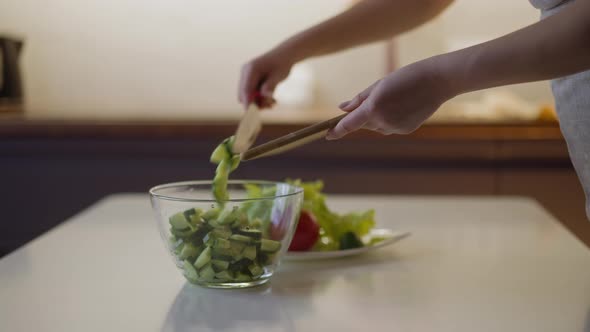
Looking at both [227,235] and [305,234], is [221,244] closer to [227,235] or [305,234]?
[227,235]

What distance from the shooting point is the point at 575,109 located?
0.85 m

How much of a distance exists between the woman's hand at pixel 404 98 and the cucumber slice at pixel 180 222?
201 mm

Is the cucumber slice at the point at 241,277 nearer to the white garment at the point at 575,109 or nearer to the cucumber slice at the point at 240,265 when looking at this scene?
the cucumber slice at the point at 240,265

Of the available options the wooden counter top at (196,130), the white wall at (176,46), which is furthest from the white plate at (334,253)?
the white wall at (176,46)

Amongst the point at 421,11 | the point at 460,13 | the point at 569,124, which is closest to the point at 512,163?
the point at 460,13

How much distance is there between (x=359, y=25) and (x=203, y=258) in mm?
495

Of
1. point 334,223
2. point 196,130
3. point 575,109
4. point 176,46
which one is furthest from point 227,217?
point 176,46

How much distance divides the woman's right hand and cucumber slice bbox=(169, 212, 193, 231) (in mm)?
345

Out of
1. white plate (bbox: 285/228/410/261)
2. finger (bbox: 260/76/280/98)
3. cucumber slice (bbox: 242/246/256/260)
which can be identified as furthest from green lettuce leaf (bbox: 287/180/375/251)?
cucumber slice (bbox: 242/246/256/260)

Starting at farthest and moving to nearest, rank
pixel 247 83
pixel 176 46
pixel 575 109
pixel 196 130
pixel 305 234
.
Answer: pixel 176 46
pixel 196 130
pixel 247 83
pixel 305 234
pixel 575 109

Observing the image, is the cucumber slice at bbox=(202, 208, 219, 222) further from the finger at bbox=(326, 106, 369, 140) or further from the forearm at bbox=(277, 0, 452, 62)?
the forearm at bbox=(277, 0, 452, 62)

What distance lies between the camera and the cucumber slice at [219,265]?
0.77 meters

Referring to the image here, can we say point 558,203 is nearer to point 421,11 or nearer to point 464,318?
point 421,11

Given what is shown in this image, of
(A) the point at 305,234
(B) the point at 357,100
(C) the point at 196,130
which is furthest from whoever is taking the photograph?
(C) the point at 196,130
